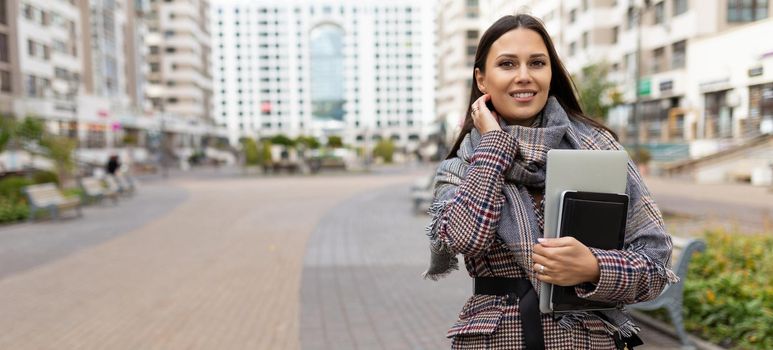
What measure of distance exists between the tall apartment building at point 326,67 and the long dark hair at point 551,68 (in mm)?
123323

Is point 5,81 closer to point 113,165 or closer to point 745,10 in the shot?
point 113,165

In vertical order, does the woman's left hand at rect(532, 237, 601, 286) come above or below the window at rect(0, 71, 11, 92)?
below

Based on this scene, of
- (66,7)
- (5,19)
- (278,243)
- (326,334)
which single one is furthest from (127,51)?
(326,334)

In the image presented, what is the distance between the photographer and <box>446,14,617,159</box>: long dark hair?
167 centimetres

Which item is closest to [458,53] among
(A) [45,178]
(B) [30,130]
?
(B) [30,130]

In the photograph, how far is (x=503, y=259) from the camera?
1.61 metres

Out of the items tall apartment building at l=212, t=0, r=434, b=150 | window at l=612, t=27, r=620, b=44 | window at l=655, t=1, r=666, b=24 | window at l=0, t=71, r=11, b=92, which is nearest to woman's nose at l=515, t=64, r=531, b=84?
window at l=655, t=1, r=666, b=24

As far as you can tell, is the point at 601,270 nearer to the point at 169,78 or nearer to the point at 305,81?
the point at 169,78

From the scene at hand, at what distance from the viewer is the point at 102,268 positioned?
808cm

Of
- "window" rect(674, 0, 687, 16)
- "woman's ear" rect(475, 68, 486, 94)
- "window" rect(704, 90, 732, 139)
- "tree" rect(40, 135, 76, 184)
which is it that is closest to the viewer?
"woman's ear" rect(475, 68, 486, 94)

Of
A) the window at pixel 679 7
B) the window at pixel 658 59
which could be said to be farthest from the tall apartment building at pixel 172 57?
the window at pixel 679 7

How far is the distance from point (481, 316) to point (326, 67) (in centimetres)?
13106

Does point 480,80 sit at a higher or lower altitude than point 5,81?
lower

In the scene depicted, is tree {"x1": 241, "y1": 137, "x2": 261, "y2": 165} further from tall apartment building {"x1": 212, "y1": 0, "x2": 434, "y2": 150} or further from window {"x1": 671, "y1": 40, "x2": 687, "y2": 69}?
tall apartment building {"x1": 212, "y1": 0, "x2": 434, "y2": 150}
